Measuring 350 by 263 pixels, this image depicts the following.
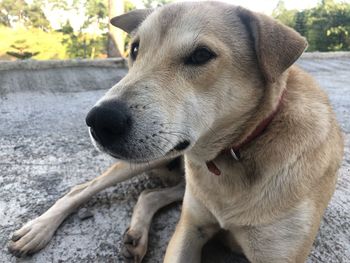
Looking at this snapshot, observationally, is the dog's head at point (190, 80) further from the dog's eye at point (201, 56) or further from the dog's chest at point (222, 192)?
the dog's chest at point (222, 192)

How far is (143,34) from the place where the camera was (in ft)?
7.27

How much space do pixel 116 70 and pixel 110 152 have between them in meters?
6.45

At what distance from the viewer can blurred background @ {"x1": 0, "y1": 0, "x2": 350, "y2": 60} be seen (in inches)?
613

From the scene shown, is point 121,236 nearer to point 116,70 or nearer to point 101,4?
point 116,70

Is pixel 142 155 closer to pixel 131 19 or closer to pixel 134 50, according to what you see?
pixel 134 50

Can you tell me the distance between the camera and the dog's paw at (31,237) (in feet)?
8.11

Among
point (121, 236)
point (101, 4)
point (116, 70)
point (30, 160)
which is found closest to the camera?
point (121, 236)

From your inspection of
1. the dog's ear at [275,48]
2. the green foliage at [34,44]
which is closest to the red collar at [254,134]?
the dog's ear at [275,48]

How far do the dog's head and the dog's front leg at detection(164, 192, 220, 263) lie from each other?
0.56 meters

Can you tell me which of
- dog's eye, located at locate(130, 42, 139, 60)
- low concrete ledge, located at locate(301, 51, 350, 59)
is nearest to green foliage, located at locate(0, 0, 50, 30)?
low concrete ledge, located at locate(301, 51, 350, 59)

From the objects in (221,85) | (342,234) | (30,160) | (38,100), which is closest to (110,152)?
(221,85)

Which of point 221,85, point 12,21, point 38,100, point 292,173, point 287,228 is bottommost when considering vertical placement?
point 12,21

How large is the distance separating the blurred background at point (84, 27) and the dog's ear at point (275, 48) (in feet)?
25.7

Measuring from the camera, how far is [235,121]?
2.05m
